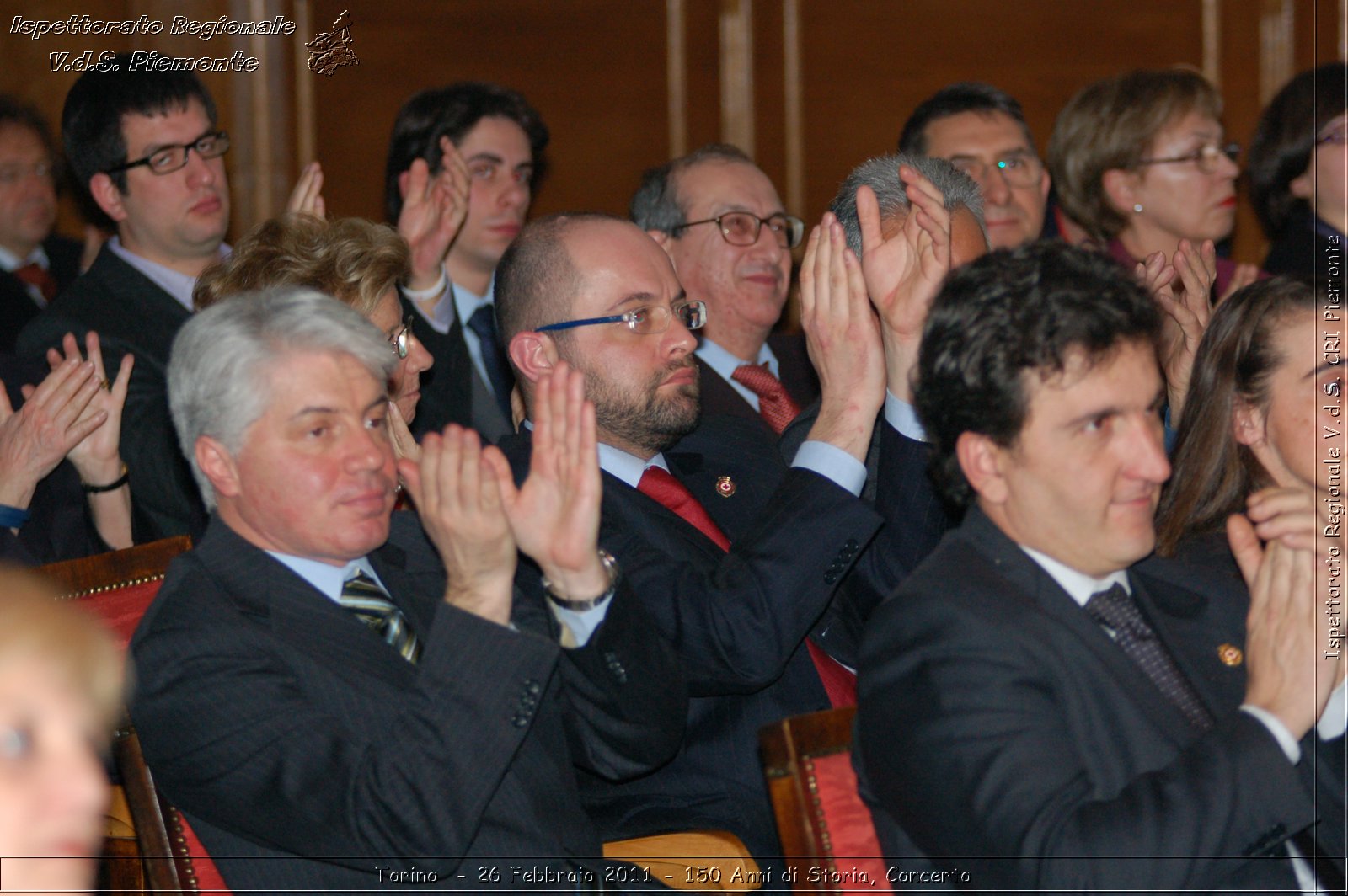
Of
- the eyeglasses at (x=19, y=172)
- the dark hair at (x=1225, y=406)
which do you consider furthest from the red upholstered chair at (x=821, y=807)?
the eyeglasses at (x=19, y=172)

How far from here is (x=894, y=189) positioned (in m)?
2.62

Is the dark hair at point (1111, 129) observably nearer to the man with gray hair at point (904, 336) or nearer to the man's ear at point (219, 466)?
the man with gray hair at point (904, 336)

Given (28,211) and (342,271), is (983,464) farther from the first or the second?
(28,211)

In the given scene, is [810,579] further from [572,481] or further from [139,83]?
[139,83]

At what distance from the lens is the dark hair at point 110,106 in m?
3.25

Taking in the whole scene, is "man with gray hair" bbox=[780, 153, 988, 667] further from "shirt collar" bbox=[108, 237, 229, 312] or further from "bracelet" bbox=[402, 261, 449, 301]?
"shirt collar" bbox=[108, 237, 229, 312]

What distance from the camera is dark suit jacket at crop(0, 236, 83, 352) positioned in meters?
3.85

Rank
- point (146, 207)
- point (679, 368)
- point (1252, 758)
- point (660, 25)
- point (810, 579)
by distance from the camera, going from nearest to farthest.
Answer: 1. point (1252, 758)
2. point (810, 579)
3. point (679, 368)
4. point (146, 207)
5. point (660, 25)

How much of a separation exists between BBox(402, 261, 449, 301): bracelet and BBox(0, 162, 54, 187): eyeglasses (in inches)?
55.4

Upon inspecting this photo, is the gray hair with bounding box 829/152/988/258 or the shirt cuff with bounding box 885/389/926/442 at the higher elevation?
the gray hair with bounding box 829/152/988/258

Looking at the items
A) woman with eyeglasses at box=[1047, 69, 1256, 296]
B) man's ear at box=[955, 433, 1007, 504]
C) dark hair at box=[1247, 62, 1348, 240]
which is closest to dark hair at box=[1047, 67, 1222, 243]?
woman with eyeglasses at box=[1047, 69, 1256, 296]

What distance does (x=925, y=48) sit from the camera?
4.51 m

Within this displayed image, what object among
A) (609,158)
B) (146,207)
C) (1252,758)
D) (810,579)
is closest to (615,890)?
(810,579)

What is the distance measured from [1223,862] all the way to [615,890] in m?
0.83
